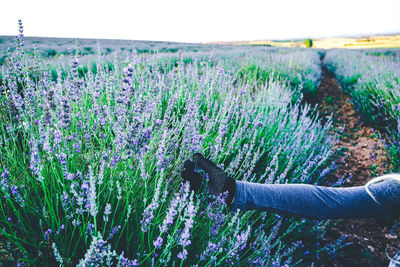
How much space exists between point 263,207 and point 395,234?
197 cm

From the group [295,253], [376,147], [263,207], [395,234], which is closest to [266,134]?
[295,253]

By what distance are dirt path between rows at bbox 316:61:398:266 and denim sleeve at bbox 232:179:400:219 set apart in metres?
0.68

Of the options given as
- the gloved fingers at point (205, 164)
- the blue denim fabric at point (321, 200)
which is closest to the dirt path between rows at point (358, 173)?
the blue denim fabric at point (321, 200)

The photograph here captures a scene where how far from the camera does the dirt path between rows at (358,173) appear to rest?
206cm

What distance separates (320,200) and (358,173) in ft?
8.48

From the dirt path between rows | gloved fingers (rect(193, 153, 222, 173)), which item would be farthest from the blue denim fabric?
the dirt path between rows

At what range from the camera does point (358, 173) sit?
3.40 m

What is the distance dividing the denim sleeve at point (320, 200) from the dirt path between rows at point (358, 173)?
0.68 meters

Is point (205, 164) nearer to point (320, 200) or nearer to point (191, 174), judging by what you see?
point (191, 174)

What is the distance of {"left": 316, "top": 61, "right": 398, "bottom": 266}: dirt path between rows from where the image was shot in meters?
2.06

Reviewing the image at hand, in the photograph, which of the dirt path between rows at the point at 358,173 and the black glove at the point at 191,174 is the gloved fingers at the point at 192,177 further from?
the dirt path between rows at the point at 358,173

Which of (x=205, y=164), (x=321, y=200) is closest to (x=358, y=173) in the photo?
(x=321, y=200)

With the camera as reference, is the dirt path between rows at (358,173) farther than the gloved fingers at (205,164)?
Yes

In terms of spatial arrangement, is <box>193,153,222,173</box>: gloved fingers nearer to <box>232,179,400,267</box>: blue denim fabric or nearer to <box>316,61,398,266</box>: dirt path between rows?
<box>232,179,400,267</box>: blue denim fabric
